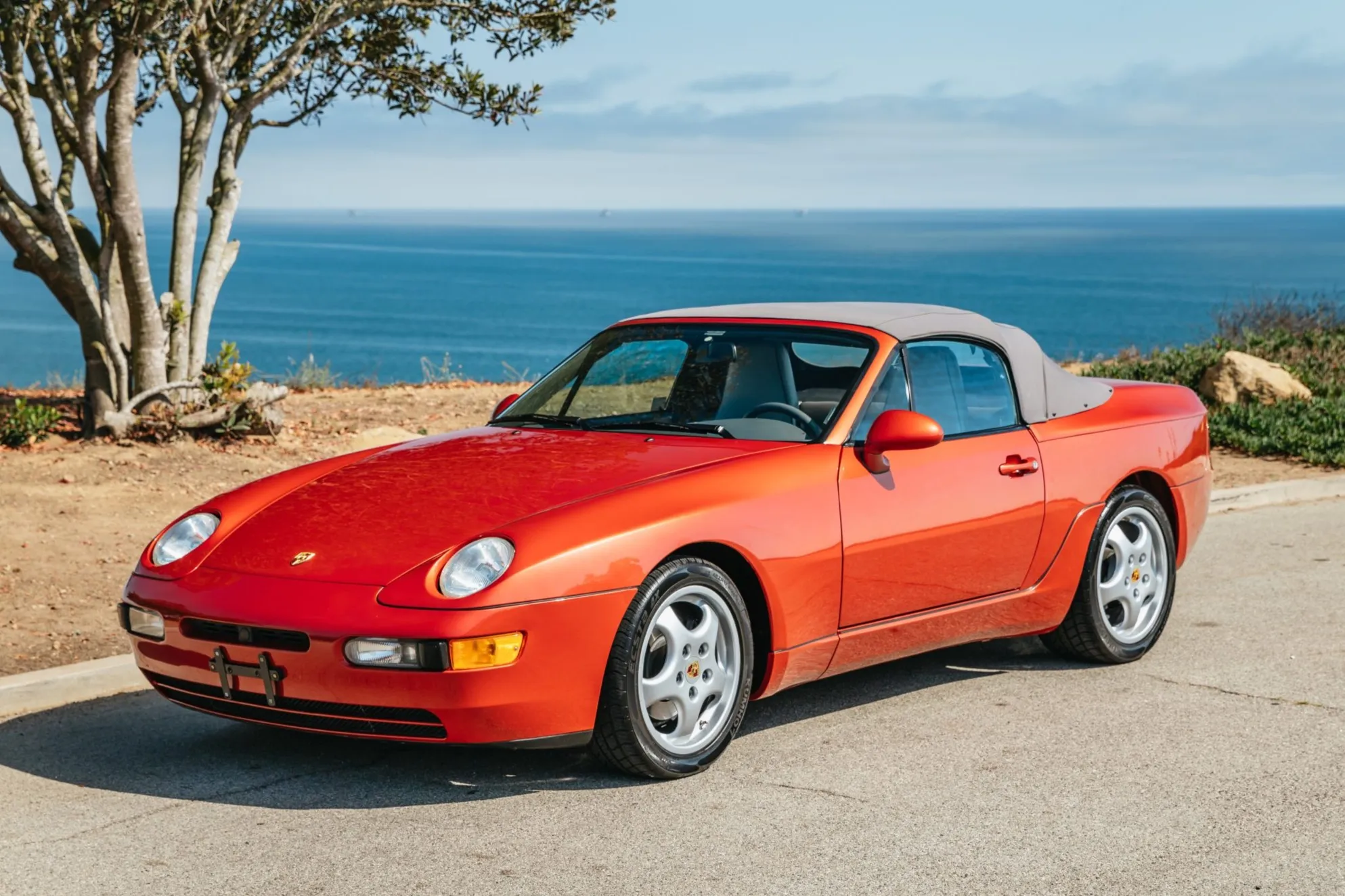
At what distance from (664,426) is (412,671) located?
168cm

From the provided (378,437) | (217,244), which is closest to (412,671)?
(378,437)

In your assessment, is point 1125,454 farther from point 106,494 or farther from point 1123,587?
point 106,494

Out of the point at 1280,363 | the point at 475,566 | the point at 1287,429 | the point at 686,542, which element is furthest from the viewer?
the point at 1280,363

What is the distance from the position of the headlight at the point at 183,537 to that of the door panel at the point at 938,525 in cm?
224

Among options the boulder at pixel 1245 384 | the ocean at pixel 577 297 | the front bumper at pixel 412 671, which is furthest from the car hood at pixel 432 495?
the ocean at pixel 577 297

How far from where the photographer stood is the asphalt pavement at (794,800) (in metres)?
4.28

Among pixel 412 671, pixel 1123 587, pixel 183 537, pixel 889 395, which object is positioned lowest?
pixel 1123 587

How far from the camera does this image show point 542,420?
6359 mm

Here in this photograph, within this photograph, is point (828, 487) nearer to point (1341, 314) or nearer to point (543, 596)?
point (543, 596)

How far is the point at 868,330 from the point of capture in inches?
242

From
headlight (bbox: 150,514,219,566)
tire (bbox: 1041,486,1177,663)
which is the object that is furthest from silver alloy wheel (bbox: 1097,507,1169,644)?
headlight (bbox: 150,514,219,566)

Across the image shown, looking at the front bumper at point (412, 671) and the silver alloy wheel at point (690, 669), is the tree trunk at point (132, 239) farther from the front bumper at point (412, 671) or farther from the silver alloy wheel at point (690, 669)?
the silver alloy wheel at point (690, 669)

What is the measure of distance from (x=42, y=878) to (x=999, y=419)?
395 cm

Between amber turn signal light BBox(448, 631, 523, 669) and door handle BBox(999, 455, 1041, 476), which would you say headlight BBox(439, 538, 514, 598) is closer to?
amber turn signal light BBox(448, 631, 523, 669)
